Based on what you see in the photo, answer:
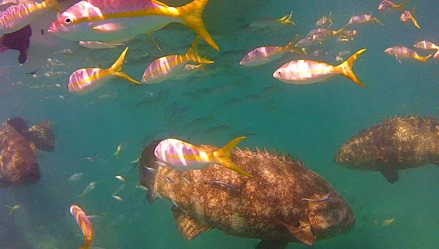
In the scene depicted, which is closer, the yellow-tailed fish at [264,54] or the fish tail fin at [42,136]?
the yellow-tailed fish at [264,54]

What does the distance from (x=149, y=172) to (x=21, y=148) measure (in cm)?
438

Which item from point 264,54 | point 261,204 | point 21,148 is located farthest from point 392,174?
point 21,148

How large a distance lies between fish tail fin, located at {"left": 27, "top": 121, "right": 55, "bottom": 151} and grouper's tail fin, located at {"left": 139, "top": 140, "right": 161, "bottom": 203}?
416 centimetres

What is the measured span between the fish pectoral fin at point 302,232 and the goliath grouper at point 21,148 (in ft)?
21.5

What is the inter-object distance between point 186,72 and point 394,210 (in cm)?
1660

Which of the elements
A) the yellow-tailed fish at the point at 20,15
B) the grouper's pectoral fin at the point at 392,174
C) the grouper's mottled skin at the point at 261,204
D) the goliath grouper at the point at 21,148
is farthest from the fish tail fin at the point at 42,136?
the grouper's pectoral fin at the point at 392,174

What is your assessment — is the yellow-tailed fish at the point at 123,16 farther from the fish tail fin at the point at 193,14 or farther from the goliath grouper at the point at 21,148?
the goliath grouper at the point at 21,148

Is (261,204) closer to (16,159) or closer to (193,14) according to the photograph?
(193,14)

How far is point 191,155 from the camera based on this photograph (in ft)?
12.9

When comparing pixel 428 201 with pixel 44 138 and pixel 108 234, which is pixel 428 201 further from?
pixel 44 138

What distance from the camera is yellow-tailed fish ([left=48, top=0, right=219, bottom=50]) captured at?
2.79 meters

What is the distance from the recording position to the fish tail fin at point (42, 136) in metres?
9.66

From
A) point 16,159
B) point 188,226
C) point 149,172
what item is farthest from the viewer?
point 16,159

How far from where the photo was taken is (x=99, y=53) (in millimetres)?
20062
